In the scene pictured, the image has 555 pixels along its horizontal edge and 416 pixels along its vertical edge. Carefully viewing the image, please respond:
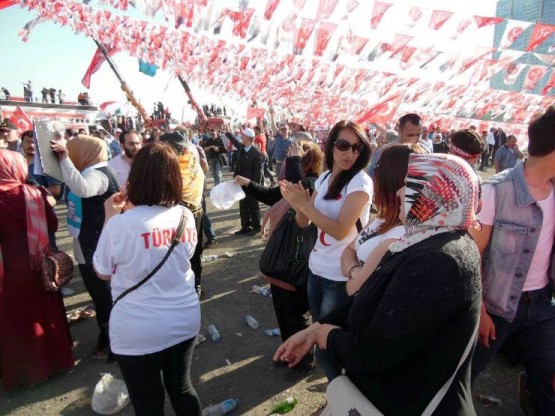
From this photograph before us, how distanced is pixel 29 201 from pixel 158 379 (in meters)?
1.77

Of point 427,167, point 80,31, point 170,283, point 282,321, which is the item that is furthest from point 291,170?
point 80,31

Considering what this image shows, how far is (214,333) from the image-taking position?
363 cm

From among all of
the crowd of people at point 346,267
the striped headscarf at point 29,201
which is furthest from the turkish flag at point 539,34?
the striped headscarf at point 29,201

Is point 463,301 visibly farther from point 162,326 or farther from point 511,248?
point 162,326

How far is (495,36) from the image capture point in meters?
8.55

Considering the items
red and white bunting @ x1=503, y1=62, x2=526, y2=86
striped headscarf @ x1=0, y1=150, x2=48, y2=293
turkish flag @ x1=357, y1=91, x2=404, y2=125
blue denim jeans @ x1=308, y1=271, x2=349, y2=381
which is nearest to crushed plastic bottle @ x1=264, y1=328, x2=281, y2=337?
blue denim jeans @ x1=308, y1=271, x2=349, y2=381

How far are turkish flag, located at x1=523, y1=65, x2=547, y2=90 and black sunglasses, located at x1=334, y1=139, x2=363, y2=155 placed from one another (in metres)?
10.7

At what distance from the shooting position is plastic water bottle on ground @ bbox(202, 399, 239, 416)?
256cm

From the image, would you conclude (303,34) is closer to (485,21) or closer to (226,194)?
(485,21)

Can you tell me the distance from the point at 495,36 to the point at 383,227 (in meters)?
9.36

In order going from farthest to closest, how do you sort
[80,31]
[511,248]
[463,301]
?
[80,31]
[511,248]
[463,301]

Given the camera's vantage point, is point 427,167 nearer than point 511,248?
Yes

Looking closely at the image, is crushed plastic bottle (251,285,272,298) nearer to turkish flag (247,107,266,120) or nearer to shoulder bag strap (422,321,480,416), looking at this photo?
shoulder bag strap (422,321,480,416)

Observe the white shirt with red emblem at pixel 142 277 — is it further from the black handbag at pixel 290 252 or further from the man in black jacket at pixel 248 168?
the man in black jacket at pixel 248 168
